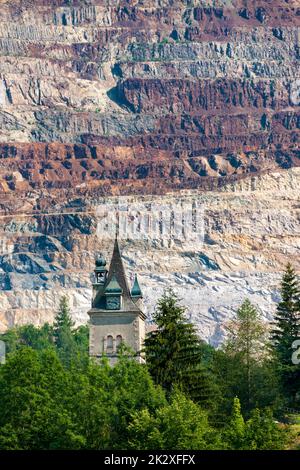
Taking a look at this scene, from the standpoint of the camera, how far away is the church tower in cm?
9169

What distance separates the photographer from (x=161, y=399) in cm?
7206

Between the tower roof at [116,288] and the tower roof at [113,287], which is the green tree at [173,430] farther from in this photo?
the tower roof at [116,288]

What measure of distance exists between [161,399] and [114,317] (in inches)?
796

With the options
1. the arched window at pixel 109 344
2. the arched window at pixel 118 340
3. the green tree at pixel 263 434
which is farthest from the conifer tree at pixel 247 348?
the green tree at pixel 263 434

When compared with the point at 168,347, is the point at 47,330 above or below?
above

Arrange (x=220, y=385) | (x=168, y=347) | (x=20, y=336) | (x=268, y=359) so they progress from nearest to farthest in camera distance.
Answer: (x=168, y=347), (x=220, y=385), (x=268, y=359), (x=20, y=336)

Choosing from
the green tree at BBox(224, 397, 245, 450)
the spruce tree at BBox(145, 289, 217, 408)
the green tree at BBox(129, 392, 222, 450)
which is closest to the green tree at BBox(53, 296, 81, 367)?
the spruce tree at BBox(145, 289, 217, 408)

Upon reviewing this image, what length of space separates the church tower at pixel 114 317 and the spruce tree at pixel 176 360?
43.2 ft

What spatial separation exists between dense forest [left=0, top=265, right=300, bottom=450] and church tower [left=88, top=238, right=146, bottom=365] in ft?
17.9

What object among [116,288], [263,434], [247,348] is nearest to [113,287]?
[116,288]

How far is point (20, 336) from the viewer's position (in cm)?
18675
